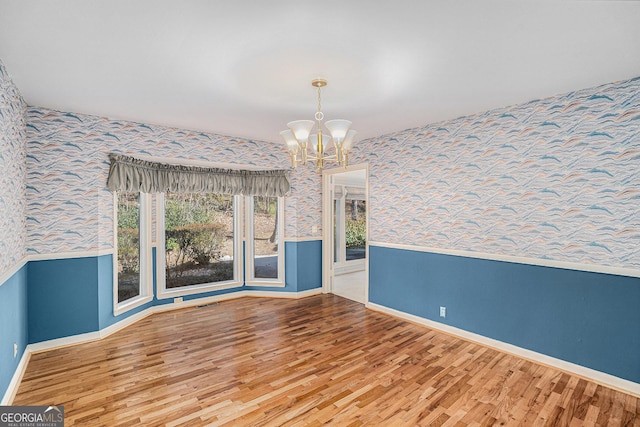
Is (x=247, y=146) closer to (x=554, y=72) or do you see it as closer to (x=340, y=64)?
(x=340, y=64)

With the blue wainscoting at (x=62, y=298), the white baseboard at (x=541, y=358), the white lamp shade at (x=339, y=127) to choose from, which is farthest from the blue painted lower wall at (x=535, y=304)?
the blue wainscoting at (x=62, y=298)

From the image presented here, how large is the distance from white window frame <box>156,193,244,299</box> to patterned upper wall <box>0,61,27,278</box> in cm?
159

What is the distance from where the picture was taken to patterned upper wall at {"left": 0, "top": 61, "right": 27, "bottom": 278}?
7.92ft

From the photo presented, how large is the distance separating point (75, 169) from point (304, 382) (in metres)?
3.44

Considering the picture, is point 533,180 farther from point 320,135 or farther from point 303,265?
point 303,265

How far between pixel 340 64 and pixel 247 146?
2.85 metres

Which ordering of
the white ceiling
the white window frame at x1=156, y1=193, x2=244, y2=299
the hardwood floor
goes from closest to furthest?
the white ceiling → the hardwood floor → the white window frame at x1=156, y1=193, x2=244, y2=299

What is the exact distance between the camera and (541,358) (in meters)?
3.12

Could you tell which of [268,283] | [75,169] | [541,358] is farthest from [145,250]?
[541,358]

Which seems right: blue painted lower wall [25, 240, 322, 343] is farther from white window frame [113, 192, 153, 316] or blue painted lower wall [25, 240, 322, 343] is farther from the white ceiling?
the white ceiling

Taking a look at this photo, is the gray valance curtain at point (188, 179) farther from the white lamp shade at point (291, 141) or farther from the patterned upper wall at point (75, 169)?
the white lamp shade at point (291, 141)

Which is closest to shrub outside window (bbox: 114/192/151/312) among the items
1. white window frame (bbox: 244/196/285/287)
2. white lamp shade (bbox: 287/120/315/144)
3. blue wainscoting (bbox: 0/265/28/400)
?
blue wainscoting (bbox: 0/265/28/400)

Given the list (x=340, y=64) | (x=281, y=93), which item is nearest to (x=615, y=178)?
(x=340, y=64)

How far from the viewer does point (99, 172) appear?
371 centimetres
